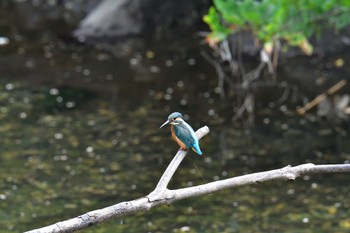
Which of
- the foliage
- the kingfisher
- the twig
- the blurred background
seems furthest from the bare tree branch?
the twig

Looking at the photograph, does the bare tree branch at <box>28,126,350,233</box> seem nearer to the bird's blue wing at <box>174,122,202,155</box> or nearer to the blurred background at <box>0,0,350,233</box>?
the bird's blue wing at <box>174,122,202,155</box>

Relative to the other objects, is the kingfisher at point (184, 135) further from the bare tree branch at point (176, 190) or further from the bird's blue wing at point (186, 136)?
the bare tree branch at point (176, 190)

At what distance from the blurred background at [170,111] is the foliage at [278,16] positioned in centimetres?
2

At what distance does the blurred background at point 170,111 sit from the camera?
7.51 m

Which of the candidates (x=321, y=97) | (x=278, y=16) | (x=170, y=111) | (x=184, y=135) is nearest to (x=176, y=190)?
(x=184, y=135)

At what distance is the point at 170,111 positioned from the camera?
10.4 m

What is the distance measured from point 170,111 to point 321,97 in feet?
7.00

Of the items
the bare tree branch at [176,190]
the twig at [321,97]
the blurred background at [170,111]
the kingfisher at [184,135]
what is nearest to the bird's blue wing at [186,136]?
the kingfisher at [184,135]

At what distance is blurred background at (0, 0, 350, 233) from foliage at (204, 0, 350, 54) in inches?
0.6

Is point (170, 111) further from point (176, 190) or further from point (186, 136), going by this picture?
point (176, 190)

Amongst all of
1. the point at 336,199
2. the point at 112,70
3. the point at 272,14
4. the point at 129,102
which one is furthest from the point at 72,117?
the point at 336,199

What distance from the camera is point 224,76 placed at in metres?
11.8

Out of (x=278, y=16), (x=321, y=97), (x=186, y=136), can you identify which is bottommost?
(x=186, y=136)

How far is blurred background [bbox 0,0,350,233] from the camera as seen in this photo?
24.6ft
